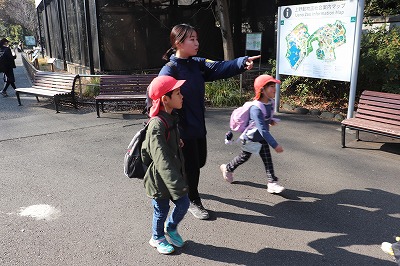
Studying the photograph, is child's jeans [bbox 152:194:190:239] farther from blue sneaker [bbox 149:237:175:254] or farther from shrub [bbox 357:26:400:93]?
shrub [bbox 357:26:400:93]

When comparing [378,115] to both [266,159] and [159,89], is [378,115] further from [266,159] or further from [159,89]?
[159,89]

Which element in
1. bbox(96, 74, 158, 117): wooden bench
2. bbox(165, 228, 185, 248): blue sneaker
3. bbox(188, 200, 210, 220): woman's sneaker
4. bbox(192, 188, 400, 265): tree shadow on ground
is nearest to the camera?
bbox(192, 188, 400, 265): tree shadow on ground

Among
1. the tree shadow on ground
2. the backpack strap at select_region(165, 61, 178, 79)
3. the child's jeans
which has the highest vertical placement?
the backpack strap at select_region(165, 61, 178, 79)

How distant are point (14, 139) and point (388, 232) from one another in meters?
6.08

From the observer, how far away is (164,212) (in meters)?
2.95

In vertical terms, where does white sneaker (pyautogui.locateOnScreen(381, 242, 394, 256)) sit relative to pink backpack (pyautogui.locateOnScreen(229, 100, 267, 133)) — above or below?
below

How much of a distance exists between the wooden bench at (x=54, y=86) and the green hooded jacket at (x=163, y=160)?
21.0 ft

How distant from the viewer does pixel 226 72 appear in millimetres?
3521

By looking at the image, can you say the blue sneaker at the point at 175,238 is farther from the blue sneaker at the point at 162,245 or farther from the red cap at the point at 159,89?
the red cap at the point at 159,89

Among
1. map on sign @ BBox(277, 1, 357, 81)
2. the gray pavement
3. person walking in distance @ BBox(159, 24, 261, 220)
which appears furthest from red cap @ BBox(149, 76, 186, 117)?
map on sign @ BBox(277, 1, 357, 81)

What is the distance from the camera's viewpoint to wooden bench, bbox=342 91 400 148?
17.1 ft

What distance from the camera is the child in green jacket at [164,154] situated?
265 centimetres

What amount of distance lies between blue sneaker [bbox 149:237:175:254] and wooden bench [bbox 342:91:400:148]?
3677 millimetres

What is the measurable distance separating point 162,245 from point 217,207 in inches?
38.4
